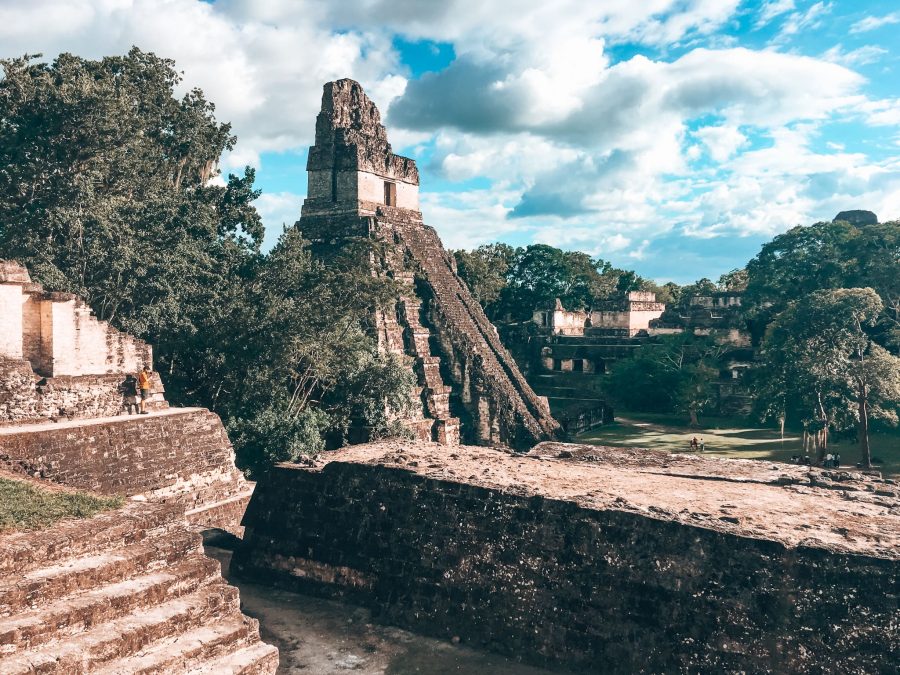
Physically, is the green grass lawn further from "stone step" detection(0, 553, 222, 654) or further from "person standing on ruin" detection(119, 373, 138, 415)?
"stone step" detection(0, 553, 222, 654)

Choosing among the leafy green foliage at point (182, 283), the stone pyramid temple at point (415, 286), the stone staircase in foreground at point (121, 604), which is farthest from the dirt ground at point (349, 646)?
the stone pyramid temple at point (415, 286)

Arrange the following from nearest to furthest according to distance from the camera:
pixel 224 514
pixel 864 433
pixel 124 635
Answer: pixel 124 635 → pixel 224 514 → pixel 864 433

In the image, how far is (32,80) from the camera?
15688 millimetres

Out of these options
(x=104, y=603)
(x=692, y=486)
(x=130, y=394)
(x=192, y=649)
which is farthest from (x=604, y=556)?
(x=130, y=394)

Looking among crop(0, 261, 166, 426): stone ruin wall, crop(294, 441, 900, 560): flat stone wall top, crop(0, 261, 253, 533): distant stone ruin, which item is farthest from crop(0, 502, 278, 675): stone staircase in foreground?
crop(0, 261, 166, 426): stone ruin wall

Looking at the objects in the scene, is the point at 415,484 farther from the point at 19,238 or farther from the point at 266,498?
the point at 19,238

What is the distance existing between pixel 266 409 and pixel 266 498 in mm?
5371

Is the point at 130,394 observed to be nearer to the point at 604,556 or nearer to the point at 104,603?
the point at 104,603

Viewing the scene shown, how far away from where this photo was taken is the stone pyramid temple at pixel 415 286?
1953 cm

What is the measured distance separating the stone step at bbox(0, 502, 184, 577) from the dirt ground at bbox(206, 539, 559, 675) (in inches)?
71.4

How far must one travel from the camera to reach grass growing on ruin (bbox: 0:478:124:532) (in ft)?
20.2

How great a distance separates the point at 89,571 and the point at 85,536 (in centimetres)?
41

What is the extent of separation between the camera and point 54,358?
10.7 m

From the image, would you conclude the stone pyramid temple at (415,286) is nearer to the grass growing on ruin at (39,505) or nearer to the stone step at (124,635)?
the grass growing on ruin at (39,505)
